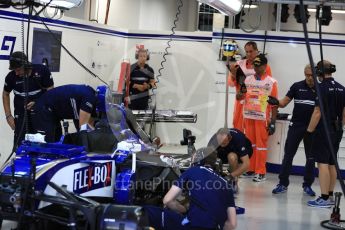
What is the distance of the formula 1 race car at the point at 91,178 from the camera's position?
3451 mm

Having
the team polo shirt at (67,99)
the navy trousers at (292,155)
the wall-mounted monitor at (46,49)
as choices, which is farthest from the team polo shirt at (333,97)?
the wall-mounted monitor at (46,49)

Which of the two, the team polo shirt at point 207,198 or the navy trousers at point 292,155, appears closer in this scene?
the team polo shirt at point 207,198

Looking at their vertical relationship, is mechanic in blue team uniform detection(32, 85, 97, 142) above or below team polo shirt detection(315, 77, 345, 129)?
below

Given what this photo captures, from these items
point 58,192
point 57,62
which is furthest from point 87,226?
point 57,62

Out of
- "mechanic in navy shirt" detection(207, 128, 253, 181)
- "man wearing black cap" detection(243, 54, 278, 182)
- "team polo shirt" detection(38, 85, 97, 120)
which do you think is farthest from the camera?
"man wearing black cap" detection(243, 54, 278, 182)

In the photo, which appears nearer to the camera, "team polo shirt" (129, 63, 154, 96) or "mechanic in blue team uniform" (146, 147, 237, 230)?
"mechanic in blue team uniform" (146, 147, 237, 230)

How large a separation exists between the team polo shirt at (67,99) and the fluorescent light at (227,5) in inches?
54.7

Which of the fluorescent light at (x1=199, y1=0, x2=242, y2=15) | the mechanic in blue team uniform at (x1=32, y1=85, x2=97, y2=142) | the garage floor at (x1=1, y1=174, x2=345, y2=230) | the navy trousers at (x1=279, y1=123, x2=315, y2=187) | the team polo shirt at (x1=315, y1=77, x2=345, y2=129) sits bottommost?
the garage floor at (x1=1, y1=174, x2=345, y2=230)

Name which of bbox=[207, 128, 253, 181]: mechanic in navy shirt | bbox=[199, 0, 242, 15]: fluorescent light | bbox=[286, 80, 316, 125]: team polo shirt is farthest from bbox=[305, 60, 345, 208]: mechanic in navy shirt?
bbox=[199, 0, 242, 15]: fluorescent light

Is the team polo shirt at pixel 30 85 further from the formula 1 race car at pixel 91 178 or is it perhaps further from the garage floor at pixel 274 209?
the garage floor at pixel 274 209

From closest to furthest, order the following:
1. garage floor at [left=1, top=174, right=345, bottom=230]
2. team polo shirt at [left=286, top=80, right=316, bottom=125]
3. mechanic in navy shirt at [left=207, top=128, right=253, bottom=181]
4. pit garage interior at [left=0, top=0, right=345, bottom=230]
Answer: pit garage interior at [left=0, top=0, right=345, bottom=230] < garage floor at [left=1, top=174, right=345, bottom=230] < mechanic in navy shirt at [left=207, top=128, right=253, bottom=181] < team polo shirt at [left=286, top=80, right=316, bottom=125]

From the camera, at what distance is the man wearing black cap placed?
25.6ft

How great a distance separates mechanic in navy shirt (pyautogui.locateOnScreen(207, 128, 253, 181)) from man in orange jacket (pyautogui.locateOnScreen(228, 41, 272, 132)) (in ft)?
5.93

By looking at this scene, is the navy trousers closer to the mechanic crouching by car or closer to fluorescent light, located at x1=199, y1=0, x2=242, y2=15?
the mechanic crouching by car
